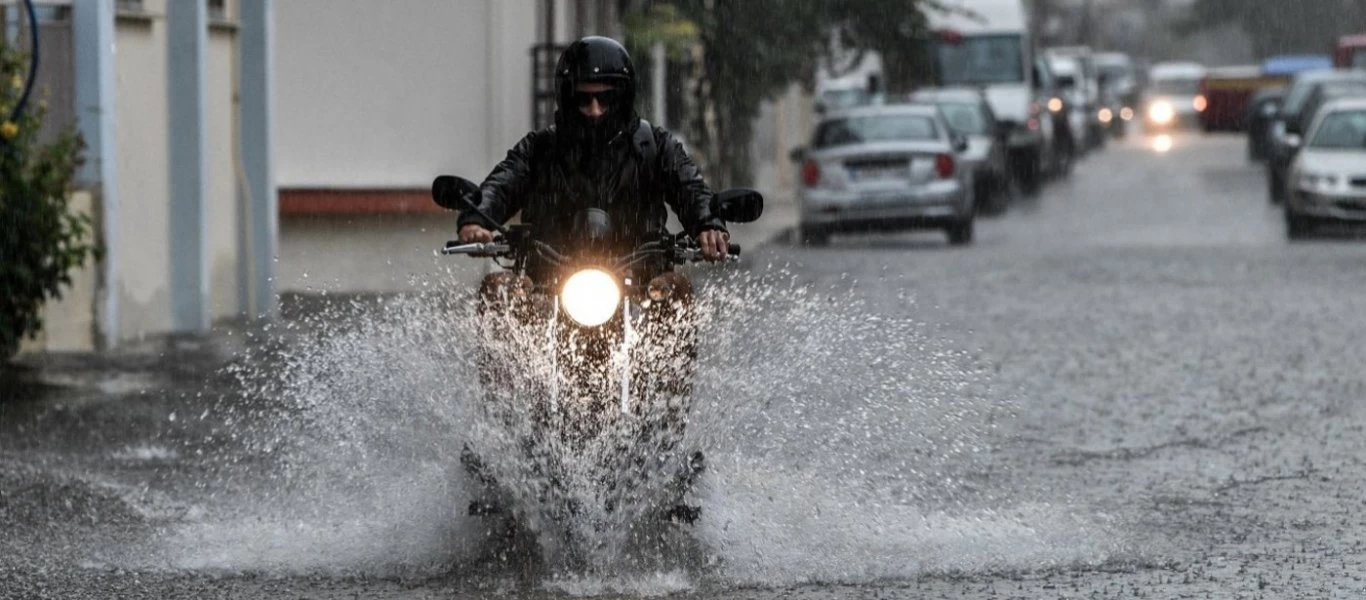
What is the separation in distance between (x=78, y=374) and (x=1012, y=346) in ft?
18.0

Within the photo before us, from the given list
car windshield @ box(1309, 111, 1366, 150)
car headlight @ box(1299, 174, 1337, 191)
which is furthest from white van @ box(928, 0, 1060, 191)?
car headlight @ box(1299, 174, 1337, 191)

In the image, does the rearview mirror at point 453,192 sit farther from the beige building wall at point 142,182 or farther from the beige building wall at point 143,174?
the beige building wall at point 143,174

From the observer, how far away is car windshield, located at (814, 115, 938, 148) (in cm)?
2853

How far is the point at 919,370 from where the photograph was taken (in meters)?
13.7

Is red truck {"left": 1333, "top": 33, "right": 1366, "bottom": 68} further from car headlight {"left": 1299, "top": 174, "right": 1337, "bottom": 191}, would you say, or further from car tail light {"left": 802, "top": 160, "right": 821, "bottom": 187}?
car tail light {"left": 802, "top": 160, "right": 821, "bottom": 187}

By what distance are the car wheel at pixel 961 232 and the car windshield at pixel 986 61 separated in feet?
46.4

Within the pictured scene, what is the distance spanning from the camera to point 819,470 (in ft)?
30.9

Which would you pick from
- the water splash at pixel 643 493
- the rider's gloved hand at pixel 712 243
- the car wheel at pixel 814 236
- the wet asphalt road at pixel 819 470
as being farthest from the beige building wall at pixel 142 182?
the car wheel at pixel 814 236

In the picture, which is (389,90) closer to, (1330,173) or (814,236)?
(814,236)

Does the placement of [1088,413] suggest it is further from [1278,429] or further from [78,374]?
[78,374]

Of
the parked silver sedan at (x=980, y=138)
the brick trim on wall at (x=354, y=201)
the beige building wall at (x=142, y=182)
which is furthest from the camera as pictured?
the parked silver sedan at (x=980, y=138)

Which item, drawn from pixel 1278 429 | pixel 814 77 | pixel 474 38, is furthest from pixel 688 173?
pixel 814 77

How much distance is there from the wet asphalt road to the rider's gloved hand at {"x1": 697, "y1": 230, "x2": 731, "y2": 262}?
72cm

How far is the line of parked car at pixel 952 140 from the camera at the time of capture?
27812mm
